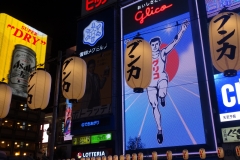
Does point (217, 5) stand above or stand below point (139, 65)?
above

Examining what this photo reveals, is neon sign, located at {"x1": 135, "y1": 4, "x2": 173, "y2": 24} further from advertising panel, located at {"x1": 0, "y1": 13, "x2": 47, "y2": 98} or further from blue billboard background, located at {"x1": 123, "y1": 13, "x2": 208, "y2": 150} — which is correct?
advertising panel, located at {"x1": 0, "y1": 13, "x2": 47, "y2": 98}

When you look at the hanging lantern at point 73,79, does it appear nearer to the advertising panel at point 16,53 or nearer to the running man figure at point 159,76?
the running man figure at point 159,76

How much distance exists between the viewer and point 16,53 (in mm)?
26219

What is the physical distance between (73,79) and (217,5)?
31.4ft

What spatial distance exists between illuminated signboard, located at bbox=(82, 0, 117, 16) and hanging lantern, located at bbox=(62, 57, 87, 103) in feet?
40.1

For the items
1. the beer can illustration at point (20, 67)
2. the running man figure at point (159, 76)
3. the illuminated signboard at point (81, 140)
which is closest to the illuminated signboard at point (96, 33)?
the running man figure at point (159, 76)

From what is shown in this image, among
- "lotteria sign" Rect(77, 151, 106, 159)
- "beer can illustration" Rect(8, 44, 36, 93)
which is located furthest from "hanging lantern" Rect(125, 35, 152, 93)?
"beer can illustration" Rect(8, 44, 36, 93)

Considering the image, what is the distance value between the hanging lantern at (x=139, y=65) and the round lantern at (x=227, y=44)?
205 cm

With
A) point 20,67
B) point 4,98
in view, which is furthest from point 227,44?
point 20,67

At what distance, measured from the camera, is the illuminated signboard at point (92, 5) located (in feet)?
67.6

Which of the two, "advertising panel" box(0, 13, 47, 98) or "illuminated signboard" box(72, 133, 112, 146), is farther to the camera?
"advertising panel" box(0, 13, 47, 98)

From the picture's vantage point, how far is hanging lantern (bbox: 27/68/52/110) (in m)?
9.08

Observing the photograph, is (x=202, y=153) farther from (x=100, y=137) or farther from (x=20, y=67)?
(x=20, y=67)

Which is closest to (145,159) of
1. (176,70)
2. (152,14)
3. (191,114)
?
(191,114)
